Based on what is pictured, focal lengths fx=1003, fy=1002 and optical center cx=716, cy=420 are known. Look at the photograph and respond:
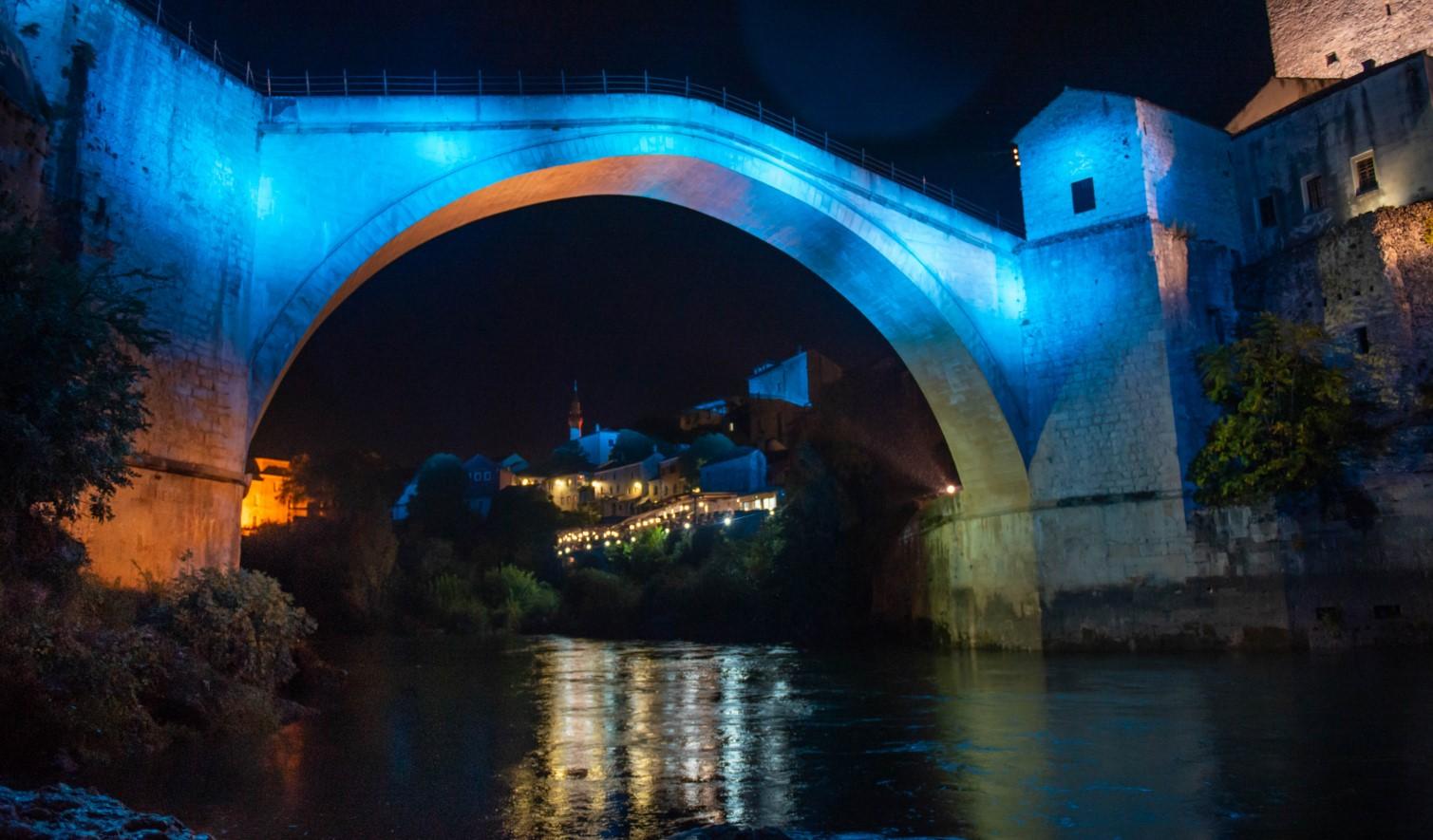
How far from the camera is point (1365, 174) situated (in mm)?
18406

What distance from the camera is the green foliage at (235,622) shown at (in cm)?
972

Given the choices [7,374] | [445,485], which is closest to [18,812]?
[7,374]

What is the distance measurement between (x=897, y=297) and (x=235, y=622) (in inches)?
547

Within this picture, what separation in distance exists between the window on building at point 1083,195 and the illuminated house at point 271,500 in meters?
36.6

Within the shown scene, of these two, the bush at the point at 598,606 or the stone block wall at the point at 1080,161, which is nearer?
the stone block wall at the point at 1080,161

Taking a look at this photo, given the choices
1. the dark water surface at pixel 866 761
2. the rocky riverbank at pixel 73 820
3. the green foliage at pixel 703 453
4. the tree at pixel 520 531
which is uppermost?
the green foliage at pixel 703 453

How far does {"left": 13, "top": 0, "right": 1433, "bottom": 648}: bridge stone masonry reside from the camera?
38.9 ft

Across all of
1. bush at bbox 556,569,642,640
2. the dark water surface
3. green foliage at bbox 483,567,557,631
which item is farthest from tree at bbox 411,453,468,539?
the dark water surface

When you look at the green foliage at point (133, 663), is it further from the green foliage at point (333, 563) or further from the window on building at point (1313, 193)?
the green foliage at point (333, 563)

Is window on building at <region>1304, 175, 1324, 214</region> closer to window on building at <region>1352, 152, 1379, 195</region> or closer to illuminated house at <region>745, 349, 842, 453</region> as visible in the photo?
window on building at <region>1352, 152, 1379, 195</region>

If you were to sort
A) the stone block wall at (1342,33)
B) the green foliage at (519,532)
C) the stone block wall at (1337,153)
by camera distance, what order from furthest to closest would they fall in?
the green foliage at (519,532), the stone block wall at (1342,33), the stone block wall at (1337,153)

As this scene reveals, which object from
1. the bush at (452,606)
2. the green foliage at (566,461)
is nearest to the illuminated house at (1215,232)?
the bush at (452,606)

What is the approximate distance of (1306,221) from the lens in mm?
19094

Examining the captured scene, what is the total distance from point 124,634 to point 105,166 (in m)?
6.16
